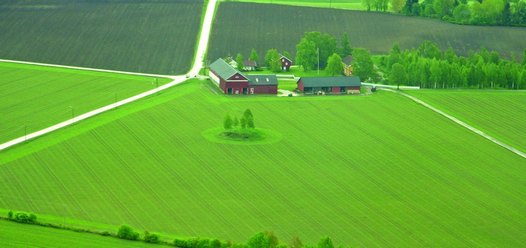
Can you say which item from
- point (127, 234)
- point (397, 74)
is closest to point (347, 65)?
point (397, 74)

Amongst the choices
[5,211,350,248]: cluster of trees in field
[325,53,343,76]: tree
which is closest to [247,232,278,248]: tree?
[5,211,350,248]: cluster of trees in field

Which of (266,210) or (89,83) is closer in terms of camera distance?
(266,210)

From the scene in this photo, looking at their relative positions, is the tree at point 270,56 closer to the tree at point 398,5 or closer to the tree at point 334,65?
the tree at point 334,65

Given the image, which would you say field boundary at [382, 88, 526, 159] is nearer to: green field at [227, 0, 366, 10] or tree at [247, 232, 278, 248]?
tree at [247, 232, 278, 248]

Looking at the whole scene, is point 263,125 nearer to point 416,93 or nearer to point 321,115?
point 321,115

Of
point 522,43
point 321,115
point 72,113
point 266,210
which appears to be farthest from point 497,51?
point 266,210

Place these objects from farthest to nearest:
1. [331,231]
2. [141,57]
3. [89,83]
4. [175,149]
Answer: [141,57] → [89,83] → [175,149] → [331,231]

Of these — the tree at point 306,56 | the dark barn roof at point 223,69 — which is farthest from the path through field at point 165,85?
the tree at point 306,56
